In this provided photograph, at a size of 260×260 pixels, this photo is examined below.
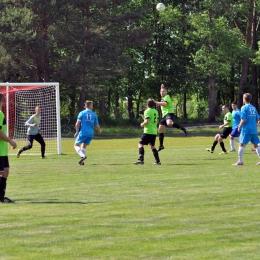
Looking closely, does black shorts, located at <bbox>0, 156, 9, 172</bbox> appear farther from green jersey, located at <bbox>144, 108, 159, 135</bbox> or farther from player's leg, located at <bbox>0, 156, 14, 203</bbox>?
green jersey, located at <bbox>144, 108, 159, 135</bbox>

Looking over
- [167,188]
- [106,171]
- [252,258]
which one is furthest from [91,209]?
[106,171]

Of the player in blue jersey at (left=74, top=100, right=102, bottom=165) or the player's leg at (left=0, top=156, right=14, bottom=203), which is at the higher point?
the player in blue jersey at (left=74, top=100, right=102, bottom=165)

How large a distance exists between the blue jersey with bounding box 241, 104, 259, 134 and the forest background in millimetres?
29529

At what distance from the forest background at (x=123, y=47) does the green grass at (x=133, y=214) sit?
31.3m

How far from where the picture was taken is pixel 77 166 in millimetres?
19953

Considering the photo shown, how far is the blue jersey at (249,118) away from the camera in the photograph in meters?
18.7

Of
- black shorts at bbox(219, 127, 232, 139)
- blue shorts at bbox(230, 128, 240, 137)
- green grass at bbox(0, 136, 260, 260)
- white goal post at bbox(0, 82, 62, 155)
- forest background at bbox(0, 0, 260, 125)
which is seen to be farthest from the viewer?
forest background at bbox(0, 0, 260, 125)

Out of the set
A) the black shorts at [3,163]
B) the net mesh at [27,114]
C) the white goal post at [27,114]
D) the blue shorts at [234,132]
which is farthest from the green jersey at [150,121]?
the net mesh at [27,114]

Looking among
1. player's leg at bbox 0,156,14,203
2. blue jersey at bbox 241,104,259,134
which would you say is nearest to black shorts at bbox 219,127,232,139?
blue jersey at bbox 241,104,259,134

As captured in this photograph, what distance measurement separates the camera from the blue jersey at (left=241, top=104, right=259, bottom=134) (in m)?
18.7

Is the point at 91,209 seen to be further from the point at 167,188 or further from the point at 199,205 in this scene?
the point at 167,188

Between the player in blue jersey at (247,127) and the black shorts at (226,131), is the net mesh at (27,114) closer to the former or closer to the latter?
the black shorts at (226,131)

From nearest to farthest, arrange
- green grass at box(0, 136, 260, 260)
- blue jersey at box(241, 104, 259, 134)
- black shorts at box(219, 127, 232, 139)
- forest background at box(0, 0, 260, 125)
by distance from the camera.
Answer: green grass at box(0, 136, 260, 260)
blue jersey at box(241, 104, 259, 134)
black shorts at box(219, 127, 232, 139)
forest background at box(0, 0, 260, 125)

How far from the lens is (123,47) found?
174 feet
